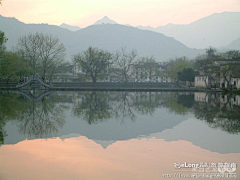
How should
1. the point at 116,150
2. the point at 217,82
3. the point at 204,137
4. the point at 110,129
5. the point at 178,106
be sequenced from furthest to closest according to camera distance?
the point at 217,82 → the point at 178,106 → the point at 110,129 → the point at 204,137 → the point at 116,150

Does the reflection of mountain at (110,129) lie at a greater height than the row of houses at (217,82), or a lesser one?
lesser

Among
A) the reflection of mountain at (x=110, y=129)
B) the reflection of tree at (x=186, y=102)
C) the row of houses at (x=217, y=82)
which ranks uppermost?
the row of houses at (x=217, y=82)

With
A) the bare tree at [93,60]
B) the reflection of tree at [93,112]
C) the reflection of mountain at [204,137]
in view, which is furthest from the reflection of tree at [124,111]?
the bare tree at [93,60]

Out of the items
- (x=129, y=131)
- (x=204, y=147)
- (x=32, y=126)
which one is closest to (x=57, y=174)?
(x=204, y=147)

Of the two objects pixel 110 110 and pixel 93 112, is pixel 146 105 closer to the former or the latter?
pixel 110 110

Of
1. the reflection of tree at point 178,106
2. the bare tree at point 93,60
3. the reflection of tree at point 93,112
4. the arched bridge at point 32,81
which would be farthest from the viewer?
the bare tree at point 93,60

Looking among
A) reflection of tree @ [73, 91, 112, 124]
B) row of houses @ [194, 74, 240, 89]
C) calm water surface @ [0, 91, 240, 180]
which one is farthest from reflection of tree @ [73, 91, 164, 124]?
row of houses @ [194, 74, 240, 89]

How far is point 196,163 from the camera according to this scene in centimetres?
964

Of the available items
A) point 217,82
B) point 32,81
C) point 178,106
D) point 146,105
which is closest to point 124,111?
point 146,105

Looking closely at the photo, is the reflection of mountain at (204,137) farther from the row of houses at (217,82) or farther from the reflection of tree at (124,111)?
the row of houses at (217,82)

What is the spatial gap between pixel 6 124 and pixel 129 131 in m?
6.46

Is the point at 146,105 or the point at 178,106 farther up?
the point at 178,106

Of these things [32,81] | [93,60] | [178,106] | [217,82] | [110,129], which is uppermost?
[93,60]

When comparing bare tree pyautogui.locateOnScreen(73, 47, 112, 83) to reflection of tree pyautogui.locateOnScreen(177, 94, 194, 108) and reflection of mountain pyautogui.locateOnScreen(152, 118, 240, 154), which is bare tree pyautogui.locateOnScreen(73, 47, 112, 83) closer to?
reflection of tree pyautogui.locateOnScreen(177, 94, 194, 108)
